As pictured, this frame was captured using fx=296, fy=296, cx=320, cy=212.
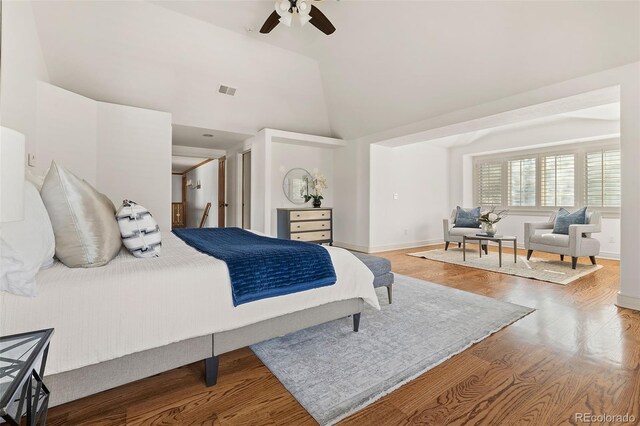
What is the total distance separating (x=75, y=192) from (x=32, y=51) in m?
2.93

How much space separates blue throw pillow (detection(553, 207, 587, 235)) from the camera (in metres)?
4.56

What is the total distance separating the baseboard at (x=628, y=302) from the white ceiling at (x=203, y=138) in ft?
17.7

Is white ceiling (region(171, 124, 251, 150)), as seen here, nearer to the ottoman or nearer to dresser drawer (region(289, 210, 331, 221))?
dresser drawer (region(289, 210, 331, 221))

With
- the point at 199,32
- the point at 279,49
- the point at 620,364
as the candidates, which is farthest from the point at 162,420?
the point at 279,49

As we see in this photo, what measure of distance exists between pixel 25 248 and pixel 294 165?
16.8ft

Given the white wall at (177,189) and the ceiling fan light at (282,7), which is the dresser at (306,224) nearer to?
the ceiling fan light at (282,7)

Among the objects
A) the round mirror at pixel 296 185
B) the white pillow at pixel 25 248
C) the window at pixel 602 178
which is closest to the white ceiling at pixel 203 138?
the round mirror at pixel 296 185

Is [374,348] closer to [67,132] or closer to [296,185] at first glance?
[67,132]

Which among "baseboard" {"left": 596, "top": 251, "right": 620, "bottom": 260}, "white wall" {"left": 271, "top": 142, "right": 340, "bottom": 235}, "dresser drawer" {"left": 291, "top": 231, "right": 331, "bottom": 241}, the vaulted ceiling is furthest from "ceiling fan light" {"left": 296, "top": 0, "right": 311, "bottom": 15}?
"baseboard" {"left": 596, "top": 251, "right": 620, "bottom": 260}

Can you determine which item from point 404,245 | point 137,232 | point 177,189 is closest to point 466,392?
point 137,232

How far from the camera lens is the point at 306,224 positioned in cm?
561

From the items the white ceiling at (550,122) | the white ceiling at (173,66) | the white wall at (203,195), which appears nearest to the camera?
the white ceiling at (173,66)

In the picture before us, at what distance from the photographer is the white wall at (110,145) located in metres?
3.28

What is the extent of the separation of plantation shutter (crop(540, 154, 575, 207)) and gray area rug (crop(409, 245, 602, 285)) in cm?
145
